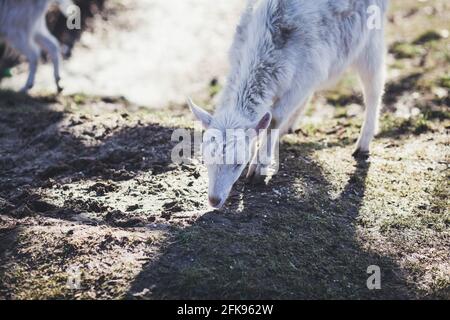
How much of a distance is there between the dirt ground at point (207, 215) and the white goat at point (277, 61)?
1.73 feet

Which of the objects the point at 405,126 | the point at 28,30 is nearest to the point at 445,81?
the point at 405,126

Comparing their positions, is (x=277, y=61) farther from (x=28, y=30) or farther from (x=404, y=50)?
(x=404, y=50)

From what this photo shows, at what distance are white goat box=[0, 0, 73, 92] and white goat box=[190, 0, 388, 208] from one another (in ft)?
14.6

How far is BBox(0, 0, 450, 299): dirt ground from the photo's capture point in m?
4.45

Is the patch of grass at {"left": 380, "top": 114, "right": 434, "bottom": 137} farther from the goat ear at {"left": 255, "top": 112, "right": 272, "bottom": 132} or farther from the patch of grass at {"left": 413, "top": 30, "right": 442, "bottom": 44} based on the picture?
the patch of grass at {"left": 413, "top": 30, "right": 442, "bottom": 44}

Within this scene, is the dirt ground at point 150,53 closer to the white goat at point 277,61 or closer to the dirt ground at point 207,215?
the dirt ground at point 207,215

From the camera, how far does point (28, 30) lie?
30.6 feet

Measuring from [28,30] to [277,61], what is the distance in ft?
17.4

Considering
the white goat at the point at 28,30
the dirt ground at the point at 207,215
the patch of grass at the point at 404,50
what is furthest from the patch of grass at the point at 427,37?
the white goat at the point at 28,30

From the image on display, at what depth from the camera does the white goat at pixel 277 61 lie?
17.0ft

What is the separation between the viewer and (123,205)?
5.52m

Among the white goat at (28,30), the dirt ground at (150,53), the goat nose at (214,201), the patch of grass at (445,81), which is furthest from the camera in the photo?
the dirt ground at (150,53)

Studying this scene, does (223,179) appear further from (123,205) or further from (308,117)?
(308,117)
